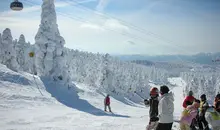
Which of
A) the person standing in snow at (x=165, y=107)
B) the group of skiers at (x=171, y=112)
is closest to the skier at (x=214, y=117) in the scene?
the group of skiers at (x=171, y=112)

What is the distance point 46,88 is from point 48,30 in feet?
31.9

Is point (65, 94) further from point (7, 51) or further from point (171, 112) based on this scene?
point (171, 112)

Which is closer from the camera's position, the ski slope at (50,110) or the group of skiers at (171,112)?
the group of skiers at (171,112)

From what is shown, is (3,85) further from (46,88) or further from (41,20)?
(41,20)

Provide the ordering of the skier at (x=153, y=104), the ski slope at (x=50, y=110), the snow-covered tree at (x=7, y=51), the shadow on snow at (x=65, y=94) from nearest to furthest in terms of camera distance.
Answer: the skier at (x=153, y=104) < the ski slope at (x=50, y=110) < the shadow on snow at (x=65, y=94) < the snow-covered tree at (x=7, y=51)

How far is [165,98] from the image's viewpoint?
275 inches

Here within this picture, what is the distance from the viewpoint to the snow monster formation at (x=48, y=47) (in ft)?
123

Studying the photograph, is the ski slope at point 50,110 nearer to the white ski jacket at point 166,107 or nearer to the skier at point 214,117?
the skier at point 214,117

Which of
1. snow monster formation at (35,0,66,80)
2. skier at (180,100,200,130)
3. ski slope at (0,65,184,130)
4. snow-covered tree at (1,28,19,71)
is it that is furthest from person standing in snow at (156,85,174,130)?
snow-covered tree at (1,28,19,71)

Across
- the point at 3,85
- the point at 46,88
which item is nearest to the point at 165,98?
the point at 3,85

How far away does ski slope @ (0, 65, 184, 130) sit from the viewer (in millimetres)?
14062

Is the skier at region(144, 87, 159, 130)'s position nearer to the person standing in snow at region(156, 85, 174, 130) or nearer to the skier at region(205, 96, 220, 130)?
the person standing in snow at region(156, 85, 174, 130)

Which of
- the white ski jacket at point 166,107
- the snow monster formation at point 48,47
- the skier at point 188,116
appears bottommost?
the skier at point 188,116

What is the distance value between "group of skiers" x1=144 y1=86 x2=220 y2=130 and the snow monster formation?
29.4 metres
